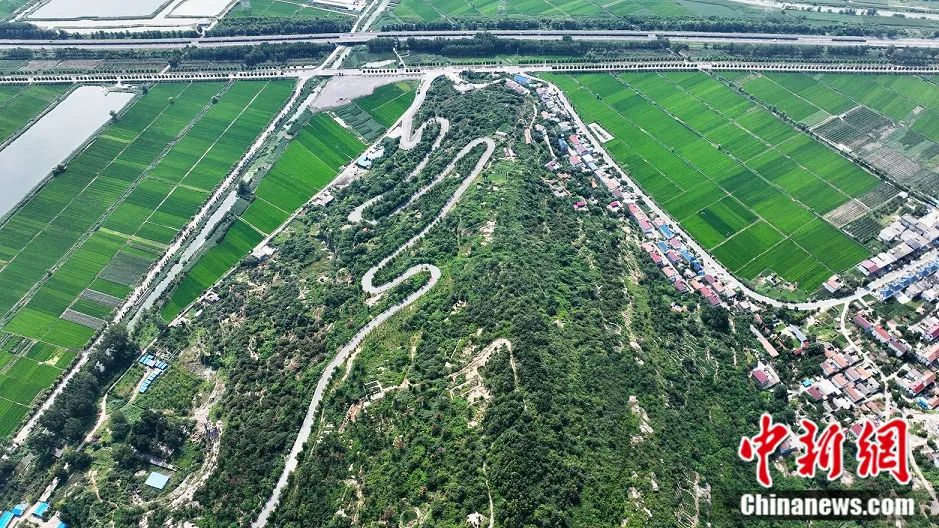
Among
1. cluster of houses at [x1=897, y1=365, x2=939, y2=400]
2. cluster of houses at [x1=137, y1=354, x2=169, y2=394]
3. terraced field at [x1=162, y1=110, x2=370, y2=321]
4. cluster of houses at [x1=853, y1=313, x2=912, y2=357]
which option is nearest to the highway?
terraced field at [x1=162, y1=110, x2=370, y2=321]

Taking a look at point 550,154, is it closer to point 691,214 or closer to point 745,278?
→ point 691,214

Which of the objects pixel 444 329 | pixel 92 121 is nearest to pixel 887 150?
pixel 444 329

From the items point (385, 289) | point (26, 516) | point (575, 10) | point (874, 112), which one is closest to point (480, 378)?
point (385, 289)

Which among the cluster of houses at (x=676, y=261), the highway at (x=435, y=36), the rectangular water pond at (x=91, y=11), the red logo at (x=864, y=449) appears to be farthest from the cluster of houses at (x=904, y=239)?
the rectangular water pond at (x=91, y=11)

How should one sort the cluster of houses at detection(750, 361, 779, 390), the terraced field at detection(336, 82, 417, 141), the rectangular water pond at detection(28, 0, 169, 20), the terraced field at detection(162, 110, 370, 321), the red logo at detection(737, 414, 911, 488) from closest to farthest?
the red logo at detection(737, 414, 911, 488)
the cluster of houses at detection(750, 361, 779, 390)
the terraced field at detection(162, 110, 370, 321)
the terraced field at detection(336, 82, 417, 141)
the rectangular water pond at detection(28, 0, 169, 20)

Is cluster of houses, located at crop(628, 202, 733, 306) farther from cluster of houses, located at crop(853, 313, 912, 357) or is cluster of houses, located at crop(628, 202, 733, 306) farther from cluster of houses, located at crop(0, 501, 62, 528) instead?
cluster of houses, located at crop(0, 501, 62, 528)

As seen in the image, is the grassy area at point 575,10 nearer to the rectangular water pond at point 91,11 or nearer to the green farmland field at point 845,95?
the green farmland field at point 845,95
